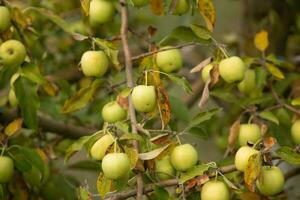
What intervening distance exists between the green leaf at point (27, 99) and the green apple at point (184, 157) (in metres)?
0.32

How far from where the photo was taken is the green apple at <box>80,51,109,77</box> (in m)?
1.04

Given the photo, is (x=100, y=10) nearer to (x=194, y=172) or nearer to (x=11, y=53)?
(x=11, y=53)

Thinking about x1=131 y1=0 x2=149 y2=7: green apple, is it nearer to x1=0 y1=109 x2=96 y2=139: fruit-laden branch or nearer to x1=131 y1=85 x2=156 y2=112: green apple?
x1=131 y1=85 x2=156 y2=112: green apple

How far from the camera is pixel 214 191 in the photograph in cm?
89

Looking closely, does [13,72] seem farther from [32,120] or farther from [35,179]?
[35,179]

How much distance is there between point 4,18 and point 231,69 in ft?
1.24

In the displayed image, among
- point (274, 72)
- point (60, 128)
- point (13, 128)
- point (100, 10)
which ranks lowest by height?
point (60, 128)

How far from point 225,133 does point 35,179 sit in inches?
27.9

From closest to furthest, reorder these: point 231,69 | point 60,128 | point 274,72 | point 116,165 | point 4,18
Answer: point 116,165
point 231,69
point 4,18
point 274,72
point 60,128

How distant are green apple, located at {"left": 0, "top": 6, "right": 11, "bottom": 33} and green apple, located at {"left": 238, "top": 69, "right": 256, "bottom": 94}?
425 millimetres

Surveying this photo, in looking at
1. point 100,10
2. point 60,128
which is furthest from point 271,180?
point 60,128

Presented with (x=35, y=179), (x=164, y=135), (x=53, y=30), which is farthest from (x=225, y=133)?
(x=164, y=135)

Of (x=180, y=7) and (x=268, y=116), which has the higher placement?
(x=180, y=7)

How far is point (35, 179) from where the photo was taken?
1202 mm
